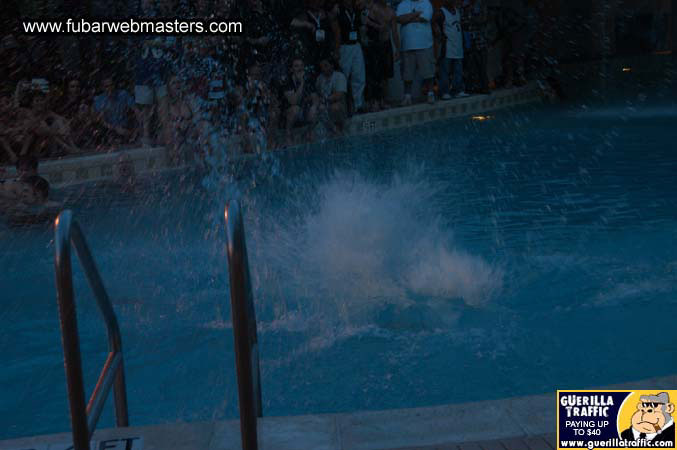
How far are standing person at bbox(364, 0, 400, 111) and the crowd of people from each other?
2 centimetres

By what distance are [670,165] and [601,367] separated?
254 inches

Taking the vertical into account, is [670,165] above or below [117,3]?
below

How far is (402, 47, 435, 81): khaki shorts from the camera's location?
14.8 meters

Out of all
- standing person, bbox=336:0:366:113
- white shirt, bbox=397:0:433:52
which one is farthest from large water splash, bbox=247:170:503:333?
white shirt, bbox=397:0:433:52

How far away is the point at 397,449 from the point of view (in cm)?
282

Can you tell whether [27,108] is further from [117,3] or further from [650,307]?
[650,307]

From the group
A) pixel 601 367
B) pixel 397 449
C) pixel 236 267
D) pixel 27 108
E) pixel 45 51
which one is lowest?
pixel 601 367

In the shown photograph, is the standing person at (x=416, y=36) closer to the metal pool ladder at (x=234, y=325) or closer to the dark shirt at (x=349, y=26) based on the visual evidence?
the dark shirt at (x=349, y=26)

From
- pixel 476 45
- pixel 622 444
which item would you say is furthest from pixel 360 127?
pixel 622 444

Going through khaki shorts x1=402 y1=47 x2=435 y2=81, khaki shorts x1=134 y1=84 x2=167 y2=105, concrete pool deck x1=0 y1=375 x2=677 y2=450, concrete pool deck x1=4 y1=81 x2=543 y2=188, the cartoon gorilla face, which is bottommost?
the cartoon gorilla face

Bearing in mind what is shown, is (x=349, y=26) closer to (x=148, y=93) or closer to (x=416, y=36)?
(x=416, y=36)

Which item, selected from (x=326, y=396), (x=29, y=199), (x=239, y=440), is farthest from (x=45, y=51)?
(x=239, y=440)

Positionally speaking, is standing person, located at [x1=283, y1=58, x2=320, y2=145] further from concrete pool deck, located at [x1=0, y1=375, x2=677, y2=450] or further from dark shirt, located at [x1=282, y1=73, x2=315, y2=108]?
concrete pool deck, located at [x1=0, y1=375, x2=677, y2=450]

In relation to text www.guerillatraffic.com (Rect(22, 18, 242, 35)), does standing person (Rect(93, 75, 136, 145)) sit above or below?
below
